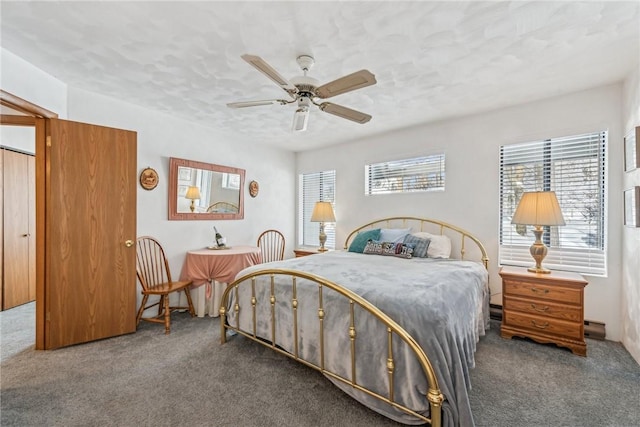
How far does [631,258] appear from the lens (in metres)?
A: 2.44

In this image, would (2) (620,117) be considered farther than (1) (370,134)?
No

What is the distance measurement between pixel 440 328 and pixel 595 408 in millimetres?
1262

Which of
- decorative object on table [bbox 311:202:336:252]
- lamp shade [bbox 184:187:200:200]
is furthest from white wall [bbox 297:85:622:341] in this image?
lamp shade [bbox 184:187:200:200]

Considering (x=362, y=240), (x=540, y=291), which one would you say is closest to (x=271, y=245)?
(x=362, y=240)

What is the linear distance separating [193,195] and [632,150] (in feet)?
15.3

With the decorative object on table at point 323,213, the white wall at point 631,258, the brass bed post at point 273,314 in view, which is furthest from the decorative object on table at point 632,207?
the decorative object on table at point 323,213

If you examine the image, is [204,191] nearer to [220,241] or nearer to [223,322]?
[220,241]

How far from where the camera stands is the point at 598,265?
9.17 feet

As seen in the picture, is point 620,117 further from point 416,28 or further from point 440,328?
point 440,328

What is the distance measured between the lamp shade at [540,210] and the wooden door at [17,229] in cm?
608

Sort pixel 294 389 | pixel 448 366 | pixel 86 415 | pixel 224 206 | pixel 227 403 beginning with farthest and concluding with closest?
pixel 224 206, pixel 294 389, pixel 227 403, pixel 86 415, pixel 448 366

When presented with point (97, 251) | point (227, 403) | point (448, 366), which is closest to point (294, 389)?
point (227, 403)

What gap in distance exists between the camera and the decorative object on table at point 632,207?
7.30 ft

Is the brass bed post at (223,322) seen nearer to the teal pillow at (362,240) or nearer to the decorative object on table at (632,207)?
the teal pillow at (362,240)
